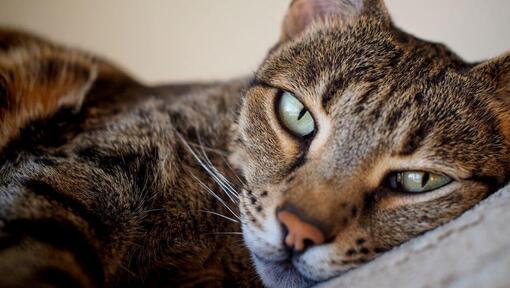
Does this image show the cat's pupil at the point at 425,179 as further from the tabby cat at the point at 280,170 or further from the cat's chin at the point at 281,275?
the cat's chin at the point at 281,275

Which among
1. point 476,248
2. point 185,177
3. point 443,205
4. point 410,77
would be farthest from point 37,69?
point 476,248

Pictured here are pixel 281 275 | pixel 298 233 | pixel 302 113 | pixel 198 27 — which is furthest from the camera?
pixel 198 27

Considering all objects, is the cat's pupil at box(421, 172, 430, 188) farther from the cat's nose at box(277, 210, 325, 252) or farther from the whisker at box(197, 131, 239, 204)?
the whisker at box(197, 131, 239, 204)

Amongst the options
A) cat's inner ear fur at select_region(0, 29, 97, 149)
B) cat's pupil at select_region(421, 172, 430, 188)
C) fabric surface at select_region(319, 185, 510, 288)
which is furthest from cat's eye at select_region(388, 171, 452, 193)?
cat's inner ear fur at select_region(0, 29, 97, 149)

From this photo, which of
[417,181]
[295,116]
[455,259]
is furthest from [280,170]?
[455,259]

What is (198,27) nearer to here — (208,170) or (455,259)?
(208,170)

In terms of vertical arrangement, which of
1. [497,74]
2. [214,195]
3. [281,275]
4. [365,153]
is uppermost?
[497,74]

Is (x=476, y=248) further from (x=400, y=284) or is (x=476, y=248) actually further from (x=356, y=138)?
(x=356, y=138)
